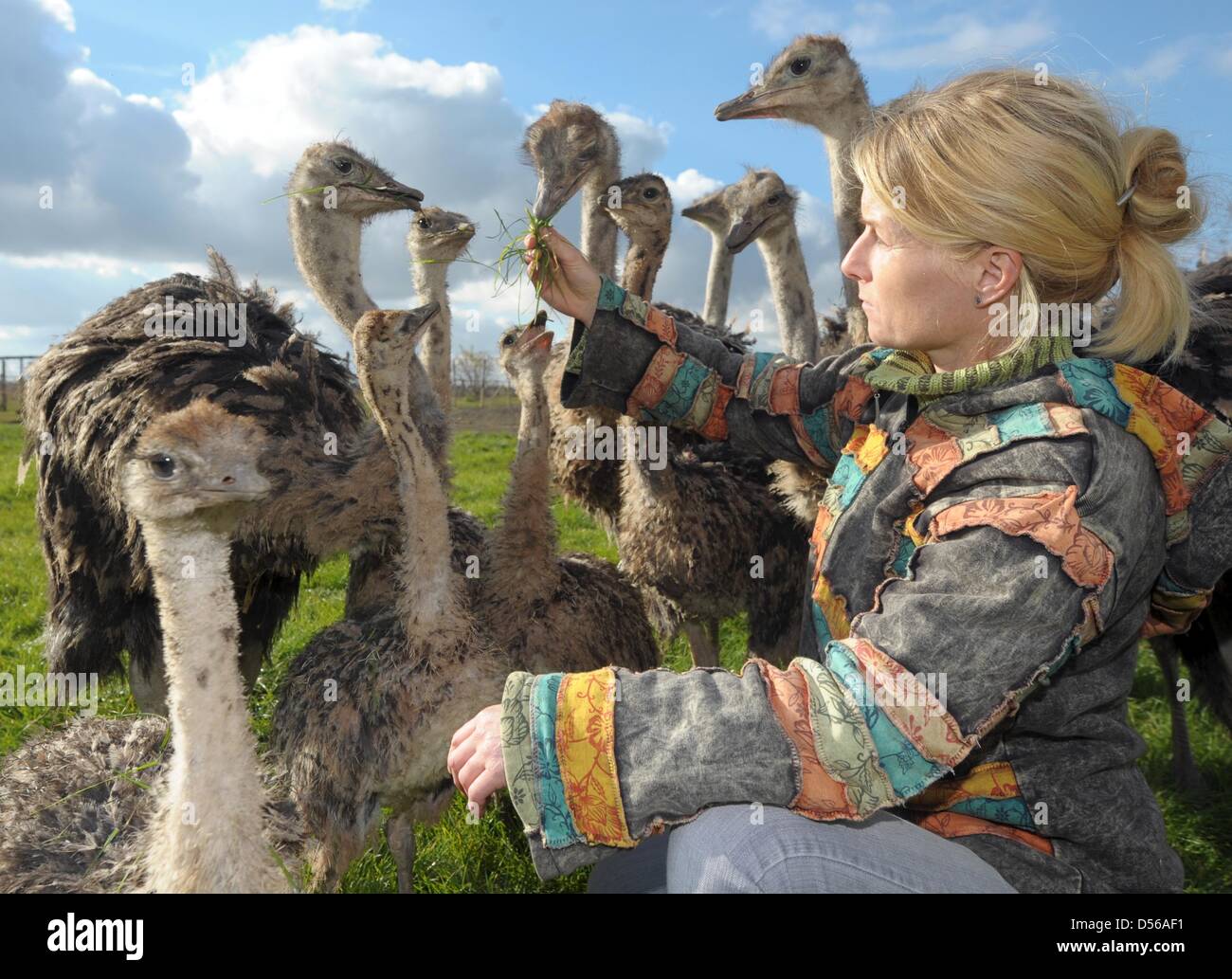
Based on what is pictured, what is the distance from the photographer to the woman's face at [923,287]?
218 cm

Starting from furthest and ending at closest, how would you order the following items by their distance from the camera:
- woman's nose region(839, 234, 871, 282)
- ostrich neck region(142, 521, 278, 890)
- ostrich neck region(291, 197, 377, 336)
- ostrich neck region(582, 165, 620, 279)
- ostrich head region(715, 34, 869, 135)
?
ostrich neck region(582, 165, 620, 279)
ostrich head region(715, 34, 869, 135)
ostrich neck region(291, 197, 377, 336)
ostrich neck region(142, 521, 278, 890)
woman's nose region(839, 234, 871, 282)

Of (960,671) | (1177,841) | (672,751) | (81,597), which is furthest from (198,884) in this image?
(1177,841)

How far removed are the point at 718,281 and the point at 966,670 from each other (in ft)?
18.1

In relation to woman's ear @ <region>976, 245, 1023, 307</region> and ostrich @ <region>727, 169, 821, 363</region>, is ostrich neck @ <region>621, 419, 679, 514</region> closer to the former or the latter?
ostrich @ <region>727, 169, 821, 363</region>

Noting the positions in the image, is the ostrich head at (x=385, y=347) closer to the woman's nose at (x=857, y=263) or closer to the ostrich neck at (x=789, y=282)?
the woman's nose at (x=857, y=263)

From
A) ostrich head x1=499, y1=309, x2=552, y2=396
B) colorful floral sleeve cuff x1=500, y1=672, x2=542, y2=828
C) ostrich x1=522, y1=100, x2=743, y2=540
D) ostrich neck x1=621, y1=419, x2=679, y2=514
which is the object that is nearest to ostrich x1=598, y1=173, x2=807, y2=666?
ostrich neck x1=621, y1=419, x2=679, y2=514

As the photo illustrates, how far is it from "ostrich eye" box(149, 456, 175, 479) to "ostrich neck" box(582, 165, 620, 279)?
323 centimetres

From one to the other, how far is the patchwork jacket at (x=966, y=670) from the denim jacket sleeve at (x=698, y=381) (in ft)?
1.54

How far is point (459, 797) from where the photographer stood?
368cm

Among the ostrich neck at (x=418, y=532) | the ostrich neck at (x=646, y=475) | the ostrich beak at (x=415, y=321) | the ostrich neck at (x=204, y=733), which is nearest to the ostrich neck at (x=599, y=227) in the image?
the ostrich neck at (x=646, y=475)

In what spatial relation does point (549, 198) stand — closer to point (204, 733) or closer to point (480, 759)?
point (204, 733)

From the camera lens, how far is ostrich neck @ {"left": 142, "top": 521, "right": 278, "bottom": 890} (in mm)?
2516

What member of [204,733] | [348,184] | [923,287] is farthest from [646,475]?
[923,287]

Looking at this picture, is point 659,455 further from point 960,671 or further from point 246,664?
point 960,671
